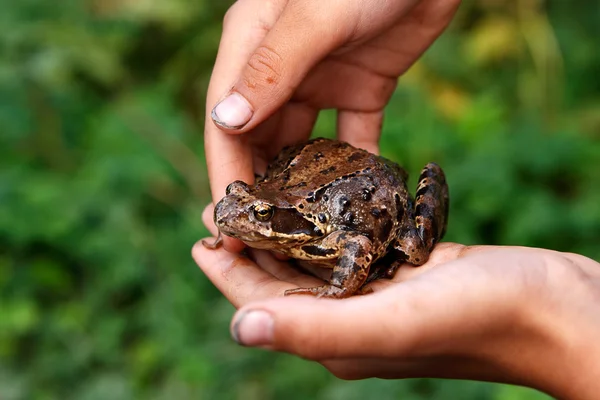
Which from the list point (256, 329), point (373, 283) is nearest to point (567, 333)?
point (373, 283)

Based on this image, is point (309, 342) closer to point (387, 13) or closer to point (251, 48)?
point (251, 48)

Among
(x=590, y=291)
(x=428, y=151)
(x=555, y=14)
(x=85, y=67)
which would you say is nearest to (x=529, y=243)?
(x=428, y=151)

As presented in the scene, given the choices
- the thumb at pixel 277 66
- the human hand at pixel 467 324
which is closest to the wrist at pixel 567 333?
the human hand at pixel 467 324

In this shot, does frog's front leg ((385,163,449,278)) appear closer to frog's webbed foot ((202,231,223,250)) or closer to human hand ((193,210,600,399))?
human hand ((193,210,600,399))

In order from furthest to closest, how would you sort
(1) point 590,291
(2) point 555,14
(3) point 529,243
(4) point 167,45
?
(4) point 167,45 < (2) point 555,14 < (3) point 529,243 < (1) point 590,291

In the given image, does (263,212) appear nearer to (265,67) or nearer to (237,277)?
(237,277)
